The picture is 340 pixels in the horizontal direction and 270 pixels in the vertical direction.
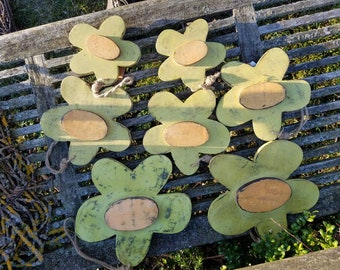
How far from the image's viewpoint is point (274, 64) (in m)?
2.29

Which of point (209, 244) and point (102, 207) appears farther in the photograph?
point (209, 244)

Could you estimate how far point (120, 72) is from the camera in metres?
2.35

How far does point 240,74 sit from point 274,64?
17 centimetres

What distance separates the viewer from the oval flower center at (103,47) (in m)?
2.26

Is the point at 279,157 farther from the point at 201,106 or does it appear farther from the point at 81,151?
the point at 81,151

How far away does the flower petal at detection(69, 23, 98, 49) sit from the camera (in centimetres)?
231

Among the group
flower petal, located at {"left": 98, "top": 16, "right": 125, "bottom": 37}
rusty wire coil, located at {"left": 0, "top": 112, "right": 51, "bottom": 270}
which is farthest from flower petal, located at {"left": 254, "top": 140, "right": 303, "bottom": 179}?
rusty wire coil, located at {"left": 0, "top": 112, "right": 51, "bottom": 270}

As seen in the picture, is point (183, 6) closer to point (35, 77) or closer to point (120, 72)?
point (120, 72)

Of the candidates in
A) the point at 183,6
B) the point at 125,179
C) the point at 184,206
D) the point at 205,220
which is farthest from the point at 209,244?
the point at 183,6

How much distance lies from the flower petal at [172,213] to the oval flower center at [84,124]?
1.41ft

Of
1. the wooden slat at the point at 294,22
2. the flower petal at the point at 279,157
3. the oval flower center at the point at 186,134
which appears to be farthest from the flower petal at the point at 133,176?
the wooden slat at the point at 294,22

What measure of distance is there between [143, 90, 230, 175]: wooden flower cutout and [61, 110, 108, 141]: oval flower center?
0.22 meters

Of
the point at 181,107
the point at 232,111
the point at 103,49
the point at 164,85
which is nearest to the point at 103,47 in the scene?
the point at 103,49

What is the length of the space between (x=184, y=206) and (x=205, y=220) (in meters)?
0.19
